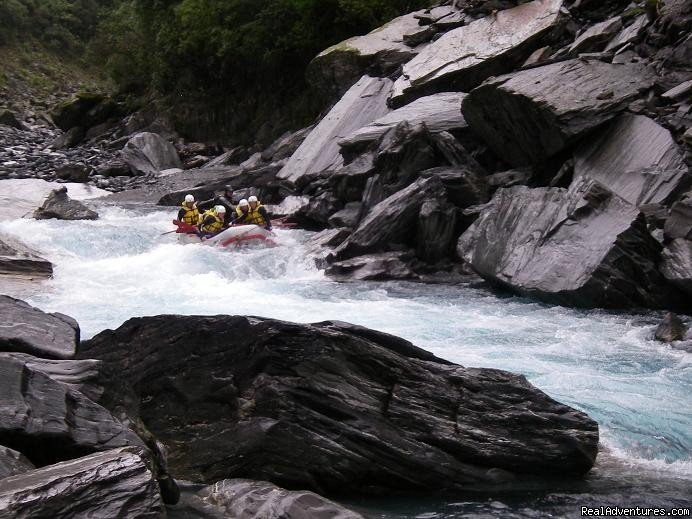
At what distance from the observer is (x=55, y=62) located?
55.5 m

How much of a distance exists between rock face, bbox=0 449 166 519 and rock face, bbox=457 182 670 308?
8.74 metres

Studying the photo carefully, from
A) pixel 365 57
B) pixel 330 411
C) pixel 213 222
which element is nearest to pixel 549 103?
pixel 213 222

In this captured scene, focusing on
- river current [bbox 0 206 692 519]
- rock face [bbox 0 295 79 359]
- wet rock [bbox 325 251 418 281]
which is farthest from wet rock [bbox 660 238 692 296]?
rock face [bbox 0 295 79 359]

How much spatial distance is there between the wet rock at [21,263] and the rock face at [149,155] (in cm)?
1411

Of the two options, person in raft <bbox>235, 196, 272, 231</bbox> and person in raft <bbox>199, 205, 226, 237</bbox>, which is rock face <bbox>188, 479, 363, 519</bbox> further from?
person in raft <bbox>235, 196, 272, 231</bbox>

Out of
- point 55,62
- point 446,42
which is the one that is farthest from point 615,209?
point 55,62

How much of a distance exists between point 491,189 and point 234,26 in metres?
19.6

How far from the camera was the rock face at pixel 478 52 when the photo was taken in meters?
19.3

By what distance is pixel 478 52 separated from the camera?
19.7m

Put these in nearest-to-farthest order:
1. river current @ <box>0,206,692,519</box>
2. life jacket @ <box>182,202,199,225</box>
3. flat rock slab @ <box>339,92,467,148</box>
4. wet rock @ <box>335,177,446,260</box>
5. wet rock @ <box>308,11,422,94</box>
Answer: river current @ <box>0,206,692,519</box>
wet rock @ <box>335,177,446,260</box>
flat rock slab @ <box>339,92,467,148</box>
life jacket @ <box>182,202,199,225</box>
wet rock @ <box>308,11,422,94</box>

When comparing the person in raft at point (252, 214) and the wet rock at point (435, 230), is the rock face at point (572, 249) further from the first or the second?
the person in raft at point (252, 214)

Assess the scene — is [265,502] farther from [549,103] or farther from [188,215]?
[188,215]

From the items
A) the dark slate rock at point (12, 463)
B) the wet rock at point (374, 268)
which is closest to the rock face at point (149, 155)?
the wet rock at point (374, 268)

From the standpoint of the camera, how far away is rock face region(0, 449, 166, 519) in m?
3.76
